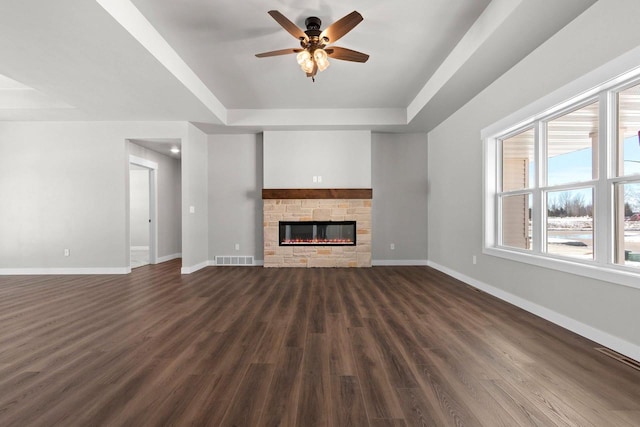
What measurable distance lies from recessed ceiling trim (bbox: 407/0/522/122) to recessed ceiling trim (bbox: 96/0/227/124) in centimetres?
323

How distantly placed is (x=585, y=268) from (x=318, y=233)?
13.8 ft

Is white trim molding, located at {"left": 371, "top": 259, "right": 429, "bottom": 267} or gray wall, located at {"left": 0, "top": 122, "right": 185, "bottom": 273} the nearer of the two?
gray wall, located at {"left": 0, "top": 122, "right": 185, "bottom": 273}

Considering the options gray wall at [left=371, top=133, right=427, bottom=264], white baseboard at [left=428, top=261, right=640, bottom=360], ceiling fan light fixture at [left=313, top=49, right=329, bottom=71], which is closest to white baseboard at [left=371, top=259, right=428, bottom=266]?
gray wall at [left=371, top=133, right=427, bottom=264]

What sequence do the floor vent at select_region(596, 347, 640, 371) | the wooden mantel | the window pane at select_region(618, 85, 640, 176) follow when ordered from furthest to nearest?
1. the wooden mantel
2. the window pane at select_region(618, 85, 640, 176)
3. the floor vent at select_region(596, 347, 640, 371)

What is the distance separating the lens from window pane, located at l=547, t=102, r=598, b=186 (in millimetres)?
2594

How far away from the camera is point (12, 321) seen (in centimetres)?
288

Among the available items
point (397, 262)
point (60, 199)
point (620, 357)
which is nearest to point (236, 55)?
point (60, 199)

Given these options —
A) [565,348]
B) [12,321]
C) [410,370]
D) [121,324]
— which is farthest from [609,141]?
[12,321]

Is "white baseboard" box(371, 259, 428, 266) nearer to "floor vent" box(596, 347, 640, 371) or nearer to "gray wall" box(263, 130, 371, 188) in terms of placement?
"gray wall" box(263, 130, 371, 188)

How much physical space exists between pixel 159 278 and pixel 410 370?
174 inches

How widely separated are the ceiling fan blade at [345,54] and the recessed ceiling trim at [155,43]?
179 cm

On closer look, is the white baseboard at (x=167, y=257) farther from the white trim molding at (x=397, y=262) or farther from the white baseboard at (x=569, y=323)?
the white baseboard at (x=569, y=323)

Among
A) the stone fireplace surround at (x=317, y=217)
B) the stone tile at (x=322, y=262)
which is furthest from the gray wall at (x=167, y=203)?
the stone tile at (x=322, y=262)

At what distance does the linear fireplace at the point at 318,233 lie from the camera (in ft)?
19.6
